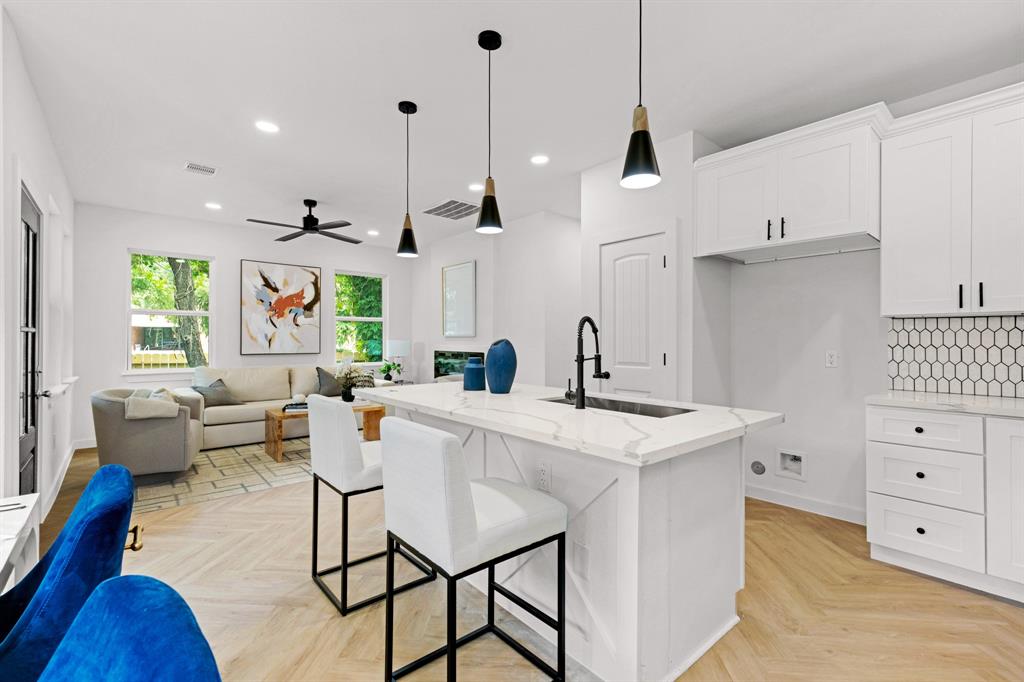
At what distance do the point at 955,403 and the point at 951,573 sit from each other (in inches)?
33.1

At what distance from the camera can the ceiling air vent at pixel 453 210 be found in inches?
206

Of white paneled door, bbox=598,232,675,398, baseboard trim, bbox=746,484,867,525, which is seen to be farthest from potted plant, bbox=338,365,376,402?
baseboard trim, bbox=746,484,867,525

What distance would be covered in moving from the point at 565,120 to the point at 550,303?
236cm

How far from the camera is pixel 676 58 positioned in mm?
2521

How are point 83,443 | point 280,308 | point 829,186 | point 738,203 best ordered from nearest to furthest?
point 829,186 < point 738,203 < point 83,443 < point 280,308

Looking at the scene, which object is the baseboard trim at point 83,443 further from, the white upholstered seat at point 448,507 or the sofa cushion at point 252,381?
the white upholstered seat at point 448,507

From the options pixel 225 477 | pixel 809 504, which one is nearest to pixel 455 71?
pixel 809 504

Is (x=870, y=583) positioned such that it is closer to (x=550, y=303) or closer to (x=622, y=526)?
(x=622, y=526)

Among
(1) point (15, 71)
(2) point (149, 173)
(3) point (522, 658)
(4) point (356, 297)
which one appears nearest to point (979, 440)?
(3) point (522, 658)

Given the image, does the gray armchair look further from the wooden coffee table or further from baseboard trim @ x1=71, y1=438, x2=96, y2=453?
baseboard trim @ x1=71, y1=438, x2=96, y2=453

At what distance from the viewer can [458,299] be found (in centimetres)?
663

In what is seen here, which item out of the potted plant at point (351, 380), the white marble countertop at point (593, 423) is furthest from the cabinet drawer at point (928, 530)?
the potted plant at point (351, 380)

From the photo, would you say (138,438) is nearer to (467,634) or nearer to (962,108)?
(467,634)

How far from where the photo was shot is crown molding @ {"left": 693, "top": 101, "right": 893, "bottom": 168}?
104 inches
